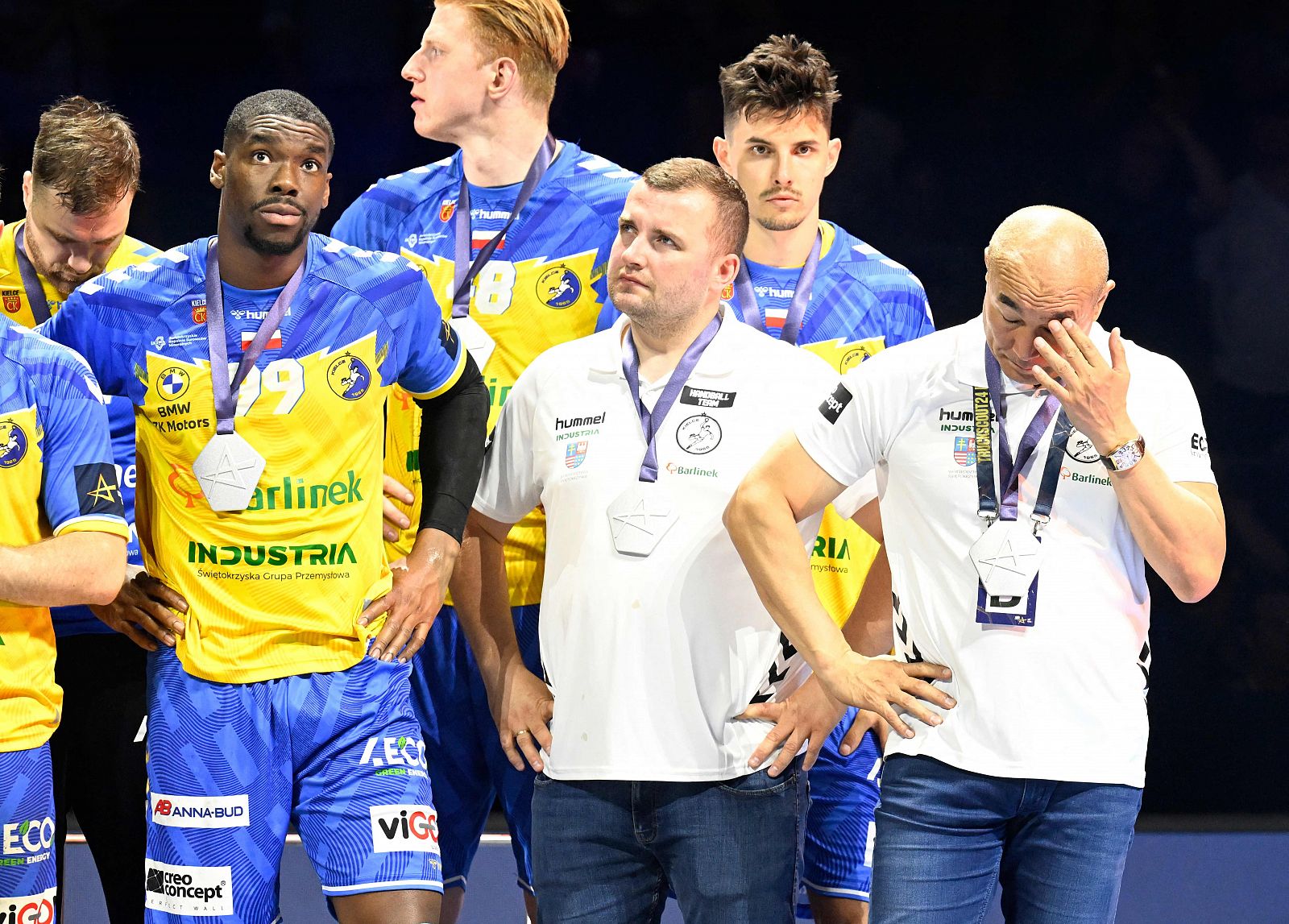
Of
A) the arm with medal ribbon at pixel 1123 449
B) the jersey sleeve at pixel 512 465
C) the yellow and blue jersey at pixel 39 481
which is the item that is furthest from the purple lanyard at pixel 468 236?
the arm with medal ribbon at pixel 1123 449

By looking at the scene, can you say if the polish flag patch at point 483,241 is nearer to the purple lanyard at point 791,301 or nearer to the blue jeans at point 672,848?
the purple lanyard at point 791,301

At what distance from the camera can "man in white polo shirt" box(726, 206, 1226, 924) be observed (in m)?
2.63

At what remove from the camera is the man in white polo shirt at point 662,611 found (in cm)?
297

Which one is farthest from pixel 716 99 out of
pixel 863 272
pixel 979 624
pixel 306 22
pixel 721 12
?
pixel 979 624

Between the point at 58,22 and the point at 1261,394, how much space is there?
4.83 meters

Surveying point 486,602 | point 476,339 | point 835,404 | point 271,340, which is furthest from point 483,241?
point 835,404

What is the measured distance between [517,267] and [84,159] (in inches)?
43.5

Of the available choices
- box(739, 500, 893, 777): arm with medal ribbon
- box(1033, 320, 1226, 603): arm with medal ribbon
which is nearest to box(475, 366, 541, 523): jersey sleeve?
box(739, 500, 893, 777): arm with medal ribbon

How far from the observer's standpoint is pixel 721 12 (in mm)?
6129

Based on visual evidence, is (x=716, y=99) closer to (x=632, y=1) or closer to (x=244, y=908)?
(x=632, y=1)

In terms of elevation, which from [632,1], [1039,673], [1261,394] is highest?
[632,1]

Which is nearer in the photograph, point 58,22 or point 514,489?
point 514,489

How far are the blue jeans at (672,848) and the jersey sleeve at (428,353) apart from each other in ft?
A: 2.96

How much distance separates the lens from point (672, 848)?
298 centimetres
